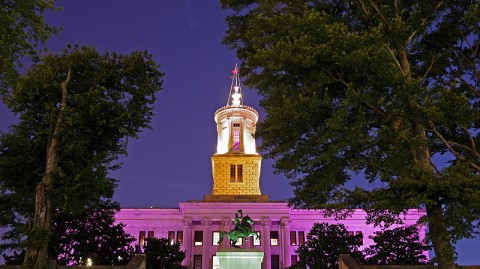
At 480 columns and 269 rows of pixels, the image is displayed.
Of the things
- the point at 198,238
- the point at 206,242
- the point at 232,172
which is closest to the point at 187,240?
the point at 198,238

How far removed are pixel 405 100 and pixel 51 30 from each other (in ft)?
47.6

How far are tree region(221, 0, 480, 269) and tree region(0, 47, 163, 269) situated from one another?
5684mm

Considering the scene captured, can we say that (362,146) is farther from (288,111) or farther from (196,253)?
(196,253)

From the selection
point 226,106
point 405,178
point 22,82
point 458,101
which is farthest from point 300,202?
point 226,106

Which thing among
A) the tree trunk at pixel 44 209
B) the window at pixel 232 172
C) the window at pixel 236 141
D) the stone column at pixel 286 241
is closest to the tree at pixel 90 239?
the tree trunk at pixel 44 209

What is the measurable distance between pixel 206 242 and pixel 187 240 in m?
2.43

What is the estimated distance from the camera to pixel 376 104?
59.2 ft

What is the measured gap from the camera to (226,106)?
71125 millimetres

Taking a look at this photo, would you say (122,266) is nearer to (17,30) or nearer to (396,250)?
(17,30)

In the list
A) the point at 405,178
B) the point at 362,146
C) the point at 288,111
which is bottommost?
the point at 405,178

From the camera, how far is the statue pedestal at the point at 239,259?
2664 centimetres

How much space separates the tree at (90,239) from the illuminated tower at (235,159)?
2580 centimetres

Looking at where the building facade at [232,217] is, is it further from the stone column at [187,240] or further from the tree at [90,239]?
the tree at [90,239]

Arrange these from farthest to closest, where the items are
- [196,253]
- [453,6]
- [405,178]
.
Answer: [196,253]
[453,6]
[405,178]
